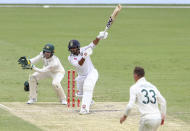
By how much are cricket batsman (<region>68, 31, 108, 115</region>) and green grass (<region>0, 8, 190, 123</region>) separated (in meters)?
1.99

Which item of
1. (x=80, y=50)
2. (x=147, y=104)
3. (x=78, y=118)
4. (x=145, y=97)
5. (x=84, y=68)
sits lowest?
(x=78, y=118)

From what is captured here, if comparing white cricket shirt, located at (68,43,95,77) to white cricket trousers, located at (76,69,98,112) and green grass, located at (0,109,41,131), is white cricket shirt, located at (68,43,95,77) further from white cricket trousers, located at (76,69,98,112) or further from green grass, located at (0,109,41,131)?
green grass, located at (0,109,41,131)

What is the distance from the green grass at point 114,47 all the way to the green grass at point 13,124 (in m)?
2.97

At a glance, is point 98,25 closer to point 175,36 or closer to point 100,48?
point 175,36

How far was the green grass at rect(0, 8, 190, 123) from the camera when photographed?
1808cm

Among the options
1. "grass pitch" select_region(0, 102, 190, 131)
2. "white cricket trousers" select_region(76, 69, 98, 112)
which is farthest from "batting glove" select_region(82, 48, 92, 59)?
"grass pitch" select_region(0, 102, 190, 131)

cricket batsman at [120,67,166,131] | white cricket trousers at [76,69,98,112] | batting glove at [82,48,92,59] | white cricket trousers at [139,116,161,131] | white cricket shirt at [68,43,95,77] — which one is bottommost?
white cricket trousers at [139,116,161,131]

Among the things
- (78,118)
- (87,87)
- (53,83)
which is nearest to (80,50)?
(87,87)

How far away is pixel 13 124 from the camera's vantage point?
1281 cm

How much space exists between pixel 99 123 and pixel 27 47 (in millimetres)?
15925

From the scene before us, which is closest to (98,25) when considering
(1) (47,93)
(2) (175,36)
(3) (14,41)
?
(2) (175,36)

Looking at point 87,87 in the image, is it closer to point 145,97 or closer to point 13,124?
point 13,124

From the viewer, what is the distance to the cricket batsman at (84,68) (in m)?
14.1

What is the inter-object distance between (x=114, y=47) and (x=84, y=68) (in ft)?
47.5
